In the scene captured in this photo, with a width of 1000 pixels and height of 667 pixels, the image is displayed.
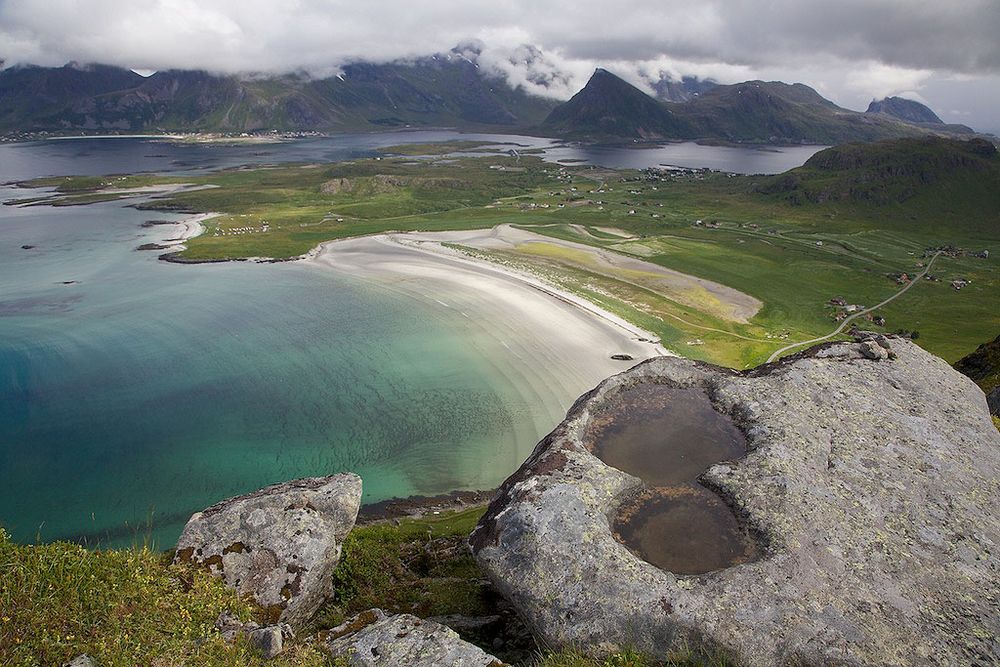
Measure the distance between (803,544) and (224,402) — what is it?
51.2 metres

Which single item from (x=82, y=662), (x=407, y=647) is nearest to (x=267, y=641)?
(x=407, y=647)

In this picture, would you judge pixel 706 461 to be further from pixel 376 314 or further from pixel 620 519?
pixel 376 314

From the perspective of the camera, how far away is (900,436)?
20.6 meters

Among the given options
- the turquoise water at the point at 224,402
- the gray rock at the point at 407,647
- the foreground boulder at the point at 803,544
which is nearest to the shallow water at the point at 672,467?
the foreground boulder at the point at 803,544

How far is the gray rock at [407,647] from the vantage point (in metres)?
13.0

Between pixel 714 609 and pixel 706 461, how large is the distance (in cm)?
756

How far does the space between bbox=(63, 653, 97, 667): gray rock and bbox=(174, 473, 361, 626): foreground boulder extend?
6261mm

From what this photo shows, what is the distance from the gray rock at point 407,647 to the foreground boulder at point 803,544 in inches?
89.4

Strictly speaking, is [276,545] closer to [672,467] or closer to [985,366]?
[672,467]

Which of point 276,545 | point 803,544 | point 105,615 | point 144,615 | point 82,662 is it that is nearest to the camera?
point 82,662

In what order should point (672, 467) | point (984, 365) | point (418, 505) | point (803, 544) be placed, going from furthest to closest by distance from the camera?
point (984, 365)
point (418, 505)
point (672, 467)
point (803, 544)

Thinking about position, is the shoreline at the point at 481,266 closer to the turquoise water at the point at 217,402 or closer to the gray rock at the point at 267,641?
the turquoise water at the point at 217,402

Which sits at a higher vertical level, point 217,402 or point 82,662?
point 82,662

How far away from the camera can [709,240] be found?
420 ft
